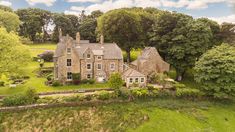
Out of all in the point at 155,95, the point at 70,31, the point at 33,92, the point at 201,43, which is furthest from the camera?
the point at 70,31

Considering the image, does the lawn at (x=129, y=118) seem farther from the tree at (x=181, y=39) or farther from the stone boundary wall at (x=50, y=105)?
the tree at (x=181, y=39)

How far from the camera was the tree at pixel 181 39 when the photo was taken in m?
42.0

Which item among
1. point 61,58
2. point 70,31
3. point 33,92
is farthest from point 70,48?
point 70,31

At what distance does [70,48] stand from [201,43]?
26307 mm

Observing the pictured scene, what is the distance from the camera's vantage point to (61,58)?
128 feet

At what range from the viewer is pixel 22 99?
28734mm


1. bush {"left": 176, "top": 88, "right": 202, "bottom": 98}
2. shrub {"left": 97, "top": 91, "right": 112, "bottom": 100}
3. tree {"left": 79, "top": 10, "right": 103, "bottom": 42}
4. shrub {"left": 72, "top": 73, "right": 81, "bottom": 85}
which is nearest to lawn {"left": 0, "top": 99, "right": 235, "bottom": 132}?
shrub {"left": 97, "top": 91, "right": 112, "bottom": 100}

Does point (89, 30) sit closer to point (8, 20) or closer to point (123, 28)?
point (8, 20)

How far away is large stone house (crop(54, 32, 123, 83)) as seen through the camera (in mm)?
39031

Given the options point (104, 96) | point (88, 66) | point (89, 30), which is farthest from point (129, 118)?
point (89, 30)

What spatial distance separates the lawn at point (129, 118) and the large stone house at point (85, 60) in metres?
11.6

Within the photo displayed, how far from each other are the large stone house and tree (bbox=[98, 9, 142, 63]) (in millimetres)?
9679

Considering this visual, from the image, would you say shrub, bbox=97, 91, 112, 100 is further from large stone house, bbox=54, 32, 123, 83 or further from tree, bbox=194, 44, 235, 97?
tree, bbox=194, 44, 235, 97

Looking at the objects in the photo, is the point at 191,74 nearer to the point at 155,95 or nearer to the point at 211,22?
the point at 211,22
